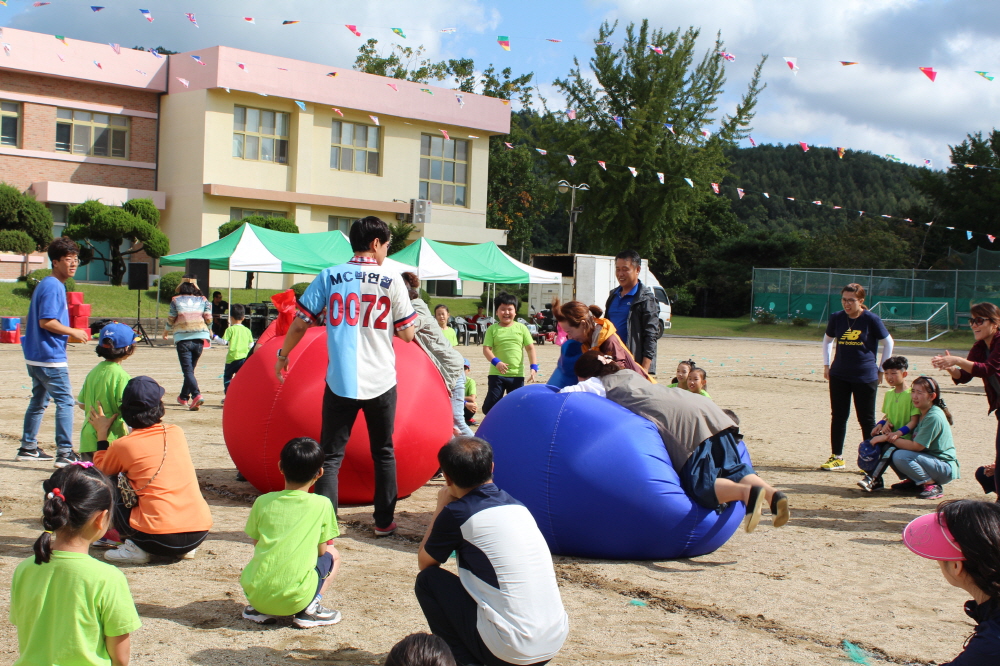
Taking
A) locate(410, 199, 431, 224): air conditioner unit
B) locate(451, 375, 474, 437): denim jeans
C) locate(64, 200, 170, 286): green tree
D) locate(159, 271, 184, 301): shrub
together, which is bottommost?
locate(451, 375, 474, 437): denim jeans

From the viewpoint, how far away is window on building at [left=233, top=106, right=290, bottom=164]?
120 ft

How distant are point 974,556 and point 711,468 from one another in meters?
3.31

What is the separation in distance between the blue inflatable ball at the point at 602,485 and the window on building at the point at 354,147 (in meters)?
35.2

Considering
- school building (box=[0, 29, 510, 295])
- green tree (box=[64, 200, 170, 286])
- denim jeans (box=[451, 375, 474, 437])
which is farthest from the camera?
school building (box=[0, 29, 510, 295])

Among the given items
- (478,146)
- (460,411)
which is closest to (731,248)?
(478,146)

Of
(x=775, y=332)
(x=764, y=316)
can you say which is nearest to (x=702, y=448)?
(x=775, y=332)

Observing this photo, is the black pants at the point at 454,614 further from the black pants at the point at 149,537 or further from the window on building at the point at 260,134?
the window on building at the point at 260,134

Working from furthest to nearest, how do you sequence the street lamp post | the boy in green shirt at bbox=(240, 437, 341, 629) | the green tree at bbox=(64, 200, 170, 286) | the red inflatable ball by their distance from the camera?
the street lamp post → the green tree at bbox=(64, 200, 170, 286) → the red inflatable ball → the boy in green shirt at bbox=(240, 437, 341, 629)

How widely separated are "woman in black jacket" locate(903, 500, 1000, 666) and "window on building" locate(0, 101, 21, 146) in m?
38.0

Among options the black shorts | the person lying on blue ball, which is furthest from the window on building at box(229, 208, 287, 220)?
the black shorts

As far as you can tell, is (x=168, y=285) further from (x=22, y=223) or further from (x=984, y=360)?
(x=984, y=360)

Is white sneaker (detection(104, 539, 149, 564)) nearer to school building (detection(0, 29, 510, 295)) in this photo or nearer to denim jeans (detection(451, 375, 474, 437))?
denim jeans (detection(451, 375, 474, 437))

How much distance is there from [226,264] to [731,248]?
40044 millimetres

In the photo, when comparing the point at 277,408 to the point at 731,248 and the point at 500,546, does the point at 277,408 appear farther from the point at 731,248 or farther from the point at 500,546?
the point at 731,248
